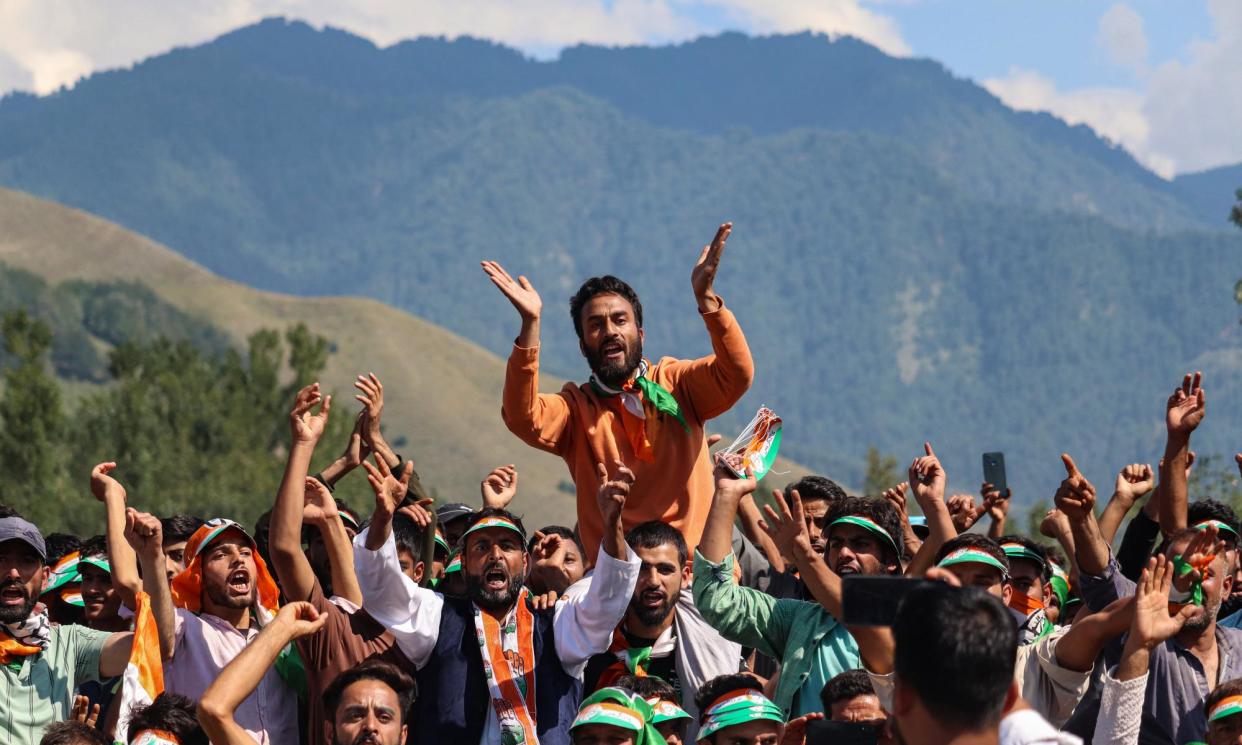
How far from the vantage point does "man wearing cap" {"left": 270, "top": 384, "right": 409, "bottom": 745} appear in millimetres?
7523

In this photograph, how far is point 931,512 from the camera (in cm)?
787

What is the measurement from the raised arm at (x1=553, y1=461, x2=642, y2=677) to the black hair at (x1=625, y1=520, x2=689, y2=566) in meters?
0.41

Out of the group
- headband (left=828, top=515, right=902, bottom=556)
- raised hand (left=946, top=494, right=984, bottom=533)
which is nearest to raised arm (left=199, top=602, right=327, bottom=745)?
headband (left=828, top=515, right=902, bottom=556)

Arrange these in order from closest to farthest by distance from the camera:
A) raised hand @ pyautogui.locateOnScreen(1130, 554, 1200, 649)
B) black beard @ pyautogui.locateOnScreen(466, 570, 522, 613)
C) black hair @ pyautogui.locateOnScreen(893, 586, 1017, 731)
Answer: black hair @ pyautogui.locateOnScreen(893, 586, 1017, 731) < raised hand @ pyautogui.locateOnScreen(1130, 554, 1200, 649) < black beard @ pyautogui.locateOnScreen(466, 570, 522, 613)

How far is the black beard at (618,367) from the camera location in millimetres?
8578

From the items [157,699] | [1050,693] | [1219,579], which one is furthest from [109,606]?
[1219,579]

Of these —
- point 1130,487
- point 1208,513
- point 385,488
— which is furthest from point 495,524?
point 1208,513

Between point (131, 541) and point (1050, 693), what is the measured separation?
3650mm

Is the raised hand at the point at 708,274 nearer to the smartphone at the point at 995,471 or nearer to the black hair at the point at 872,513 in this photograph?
the black hair at the point at 872,513

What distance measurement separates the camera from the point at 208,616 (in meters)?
7.78

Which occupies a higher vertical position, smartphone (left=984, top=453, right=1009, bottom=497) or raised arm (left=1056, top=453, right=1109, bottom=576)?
smartphone (left=984, top=453, right=1009, bottom=497)

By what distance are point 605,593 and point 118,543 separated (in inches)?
80.6

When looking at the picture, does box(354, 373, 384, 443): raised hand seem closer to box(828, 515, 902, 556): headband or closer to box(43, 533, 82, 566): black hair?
box(43, 533, 82, 566): black hair

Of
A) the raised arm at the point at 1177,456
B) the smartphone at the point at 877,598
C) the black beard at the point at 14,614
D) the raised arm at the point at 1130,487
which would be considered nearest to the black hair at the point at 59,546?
the black beard at the point at 14,614
